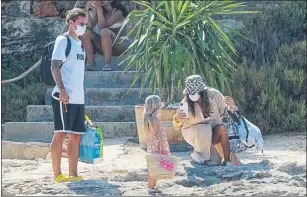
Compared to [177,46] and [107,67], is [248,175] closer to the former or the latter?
[177,46]

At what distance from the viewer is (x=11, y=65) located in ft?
40.7

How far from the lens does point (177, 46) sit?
9453mm

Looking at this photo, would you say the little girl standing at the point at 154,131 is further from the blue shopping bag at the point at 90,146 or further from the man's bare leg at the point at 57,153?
the man's bare leg at the point at 57,153

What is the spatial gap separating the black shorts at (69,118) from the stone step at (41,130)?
2640 mm

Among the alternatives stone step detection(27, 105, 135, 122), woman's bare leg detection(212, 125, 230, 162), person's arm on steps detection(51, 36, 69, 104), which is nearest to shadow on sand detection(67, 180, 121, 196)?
person's arm on steps detection(51, 36, 69, 104)

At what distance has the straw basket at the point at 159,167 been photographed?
278 inches

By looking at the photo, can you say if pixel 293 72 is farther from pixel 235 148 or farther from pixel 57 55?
pixel 57 55

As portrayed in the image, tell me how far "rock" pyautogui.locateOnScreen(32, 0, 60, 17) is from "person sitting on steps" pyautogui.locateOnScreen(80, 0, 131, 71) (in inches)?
47.7

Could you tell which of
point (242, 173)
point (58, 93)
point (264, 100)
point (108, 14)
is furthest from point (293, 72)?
point (58, 93)

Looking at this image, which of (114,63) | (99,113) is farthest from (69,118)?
(114,63)

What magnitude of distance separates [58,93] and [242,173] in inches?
70.2

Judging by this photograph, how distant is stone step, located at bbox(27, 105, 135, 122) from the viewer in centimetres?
1049

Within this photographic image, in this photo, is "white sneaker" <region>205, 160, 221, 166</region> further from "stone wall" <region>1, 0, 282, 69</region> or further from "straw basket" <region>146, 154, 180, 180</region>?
"stone wall" <region>1, 0, 282, 69</region>

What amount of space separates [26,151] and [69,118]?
199cm
